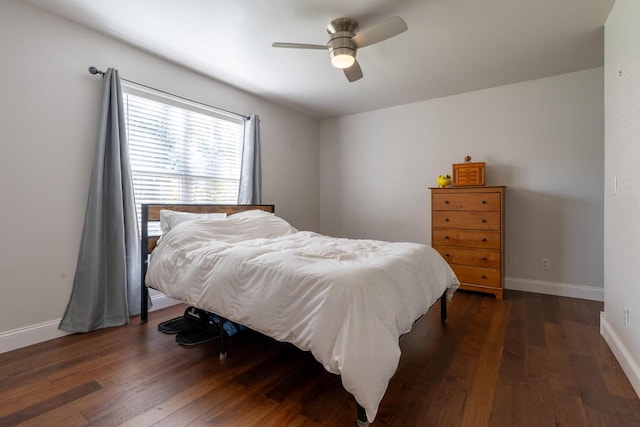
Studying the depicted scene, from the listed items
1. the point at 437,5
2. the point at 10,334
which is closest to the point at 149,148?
the point at 10,334

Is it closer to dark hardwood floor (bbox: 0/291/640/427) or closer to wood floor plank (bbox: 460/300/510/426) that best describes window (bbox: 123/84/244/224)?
dark hardwood floor (bbox: 0/291/640/427)

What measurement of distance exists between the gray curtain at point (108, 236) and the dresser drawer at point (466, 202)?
3.24 metres

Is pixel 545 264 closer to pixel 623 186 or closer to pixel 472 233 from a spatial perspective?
pixel 472 233

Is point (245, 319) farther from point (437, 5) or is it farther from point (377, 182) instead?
point (377, 182)

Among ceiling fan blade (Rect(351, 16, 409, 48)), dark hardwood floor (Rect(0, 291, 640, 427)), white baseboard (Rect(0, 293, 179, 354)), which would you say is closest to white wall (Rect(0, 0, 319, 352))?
white baseboard (Rect(0, 293, 179, 354))

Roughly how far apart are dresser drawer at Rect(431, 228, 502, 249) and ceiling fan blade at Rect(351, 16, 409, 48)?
7.58 ft

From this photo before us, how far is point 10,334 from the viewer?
2.11m

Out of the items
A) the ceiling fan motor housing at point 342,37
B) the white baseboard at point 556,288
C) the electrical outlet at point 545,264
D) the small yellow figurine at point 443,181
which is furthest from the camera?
the small yellow figurine at point 443,181

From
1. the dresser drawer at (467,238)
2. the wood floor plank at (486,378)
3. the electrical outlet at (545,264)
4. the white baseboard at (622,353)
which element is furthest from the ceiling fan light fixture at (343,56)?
the electrical outlet at (545,264)

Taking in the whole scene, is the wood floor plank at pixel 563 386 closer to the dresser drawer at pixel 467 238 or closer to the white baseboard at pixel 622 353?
the white baseboard at pixel 622 353

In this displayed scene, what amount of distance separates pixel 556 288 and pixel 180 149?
4.45 m

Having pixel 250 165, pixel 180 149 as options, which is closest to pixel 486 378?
pixel 250 165

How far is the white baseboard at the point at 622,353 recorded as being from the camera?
166 cm

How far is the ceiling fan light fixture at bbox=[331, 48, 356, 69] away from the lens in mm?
2299
